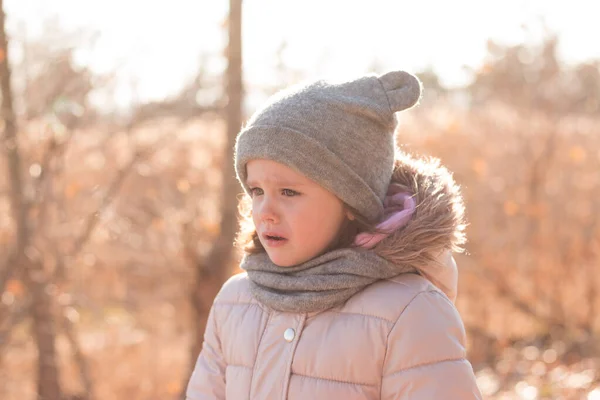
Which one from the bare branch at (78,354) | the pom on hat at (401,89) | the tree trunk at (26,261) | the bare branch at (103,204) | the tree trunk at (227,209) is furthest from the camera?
the bare branch at (78,354)

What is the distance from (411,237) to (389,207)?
0.60 ft

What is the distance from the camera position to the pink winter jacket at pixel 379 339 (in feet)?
5.59

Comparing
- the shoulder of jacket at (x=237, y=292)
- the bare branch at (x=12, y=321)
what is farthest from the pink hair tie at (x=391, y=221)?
the bare branch at (x=12, y=321)

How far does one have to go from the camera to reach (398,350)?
171 cm

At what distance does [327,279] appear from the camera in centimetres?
183

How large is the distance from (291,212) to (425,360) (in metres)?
0.49

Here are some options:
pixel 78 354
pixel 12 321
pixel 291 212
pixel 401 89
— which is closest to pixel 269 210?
pixel 291 212

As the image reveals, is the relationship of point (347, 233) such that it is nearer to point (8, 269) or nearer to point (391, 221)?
point (391, 221)

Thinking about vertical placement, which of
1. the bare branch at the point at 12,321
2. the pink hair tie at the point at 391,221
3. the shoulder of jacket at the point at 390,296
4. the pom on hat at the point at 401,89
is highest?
the pom on hat at the point at 401,89

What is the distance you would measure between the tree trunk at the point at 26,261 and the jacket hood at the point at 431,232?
2.38 m

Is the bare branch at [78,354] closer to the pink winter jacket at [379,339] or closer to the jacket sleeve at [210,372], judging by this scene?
the jacket sleeve at [210,372]

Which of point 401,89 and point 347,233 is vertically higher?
point 401,89

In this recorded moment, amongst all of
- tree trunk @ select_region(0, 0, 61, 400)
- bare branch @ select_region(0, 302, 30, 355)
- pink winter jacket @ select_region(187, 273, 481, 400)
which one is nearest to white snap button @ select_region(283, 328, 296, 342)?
pink winter jacket @ select_region(187, 273, 481, 400)

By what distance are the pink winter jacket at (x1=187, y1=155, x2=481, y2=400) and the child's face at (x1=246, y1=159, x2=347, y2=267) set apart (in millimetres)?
161
